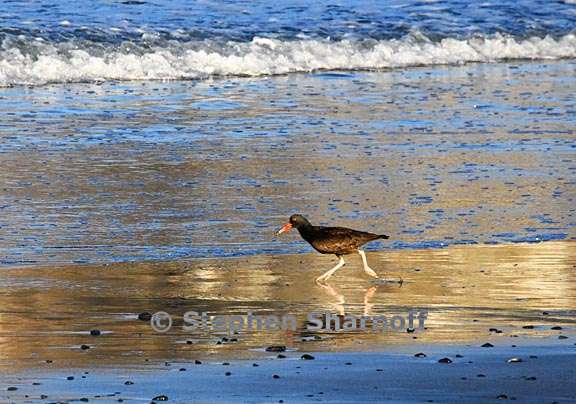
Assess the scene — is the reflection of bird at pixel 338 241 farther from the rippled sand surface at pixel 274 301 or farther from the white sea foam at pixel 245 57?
the white sea foam at pixel 245 57

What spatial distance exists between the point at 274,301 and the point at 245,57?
41.5 ft

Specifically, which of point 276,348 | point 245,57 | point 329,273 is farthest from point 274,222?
point 245,57

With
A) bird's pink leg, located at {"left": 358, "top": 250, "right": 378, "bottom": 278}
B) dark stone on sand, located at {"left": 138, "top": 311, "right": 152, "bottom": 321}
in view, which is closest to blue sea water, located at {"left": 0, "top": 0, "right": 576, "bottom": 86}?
bird's pink leg, located at {"left": 358, "top": 250, "right": 378, "bottom": 278}

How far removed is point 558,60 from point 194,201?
1226 cm

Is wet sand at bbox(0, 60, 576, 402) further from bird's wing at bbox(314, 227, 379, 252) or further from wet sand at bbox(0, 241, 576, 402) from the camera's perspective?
bird's wing at bbox(314, 227, 379, 252)

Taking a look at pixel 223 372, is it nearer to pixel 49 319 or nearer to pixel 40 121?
pixel 49 319

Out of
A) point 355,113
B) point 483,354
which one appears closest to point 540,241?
point 483,354

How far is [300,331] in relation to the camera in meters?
6.59

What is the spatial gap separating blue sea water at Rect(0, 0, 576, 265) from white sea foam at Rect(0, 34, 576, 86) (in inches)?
1.7

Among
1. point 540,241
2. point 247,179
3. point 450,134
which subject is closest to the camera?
point 540,241

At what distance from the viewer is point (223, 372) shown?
5793 mm

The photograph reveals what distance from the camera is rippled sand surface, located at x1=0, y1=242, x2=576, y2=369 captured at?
20.6ft

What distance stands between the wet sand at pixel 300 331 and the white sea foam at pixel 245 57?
9606 millimetres

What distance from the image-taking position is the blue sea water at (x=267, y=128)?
30.7 feet
